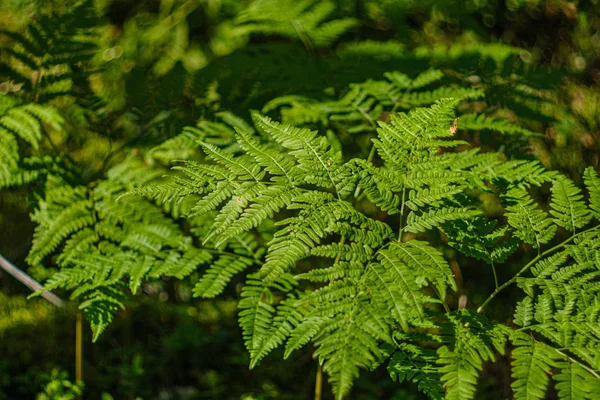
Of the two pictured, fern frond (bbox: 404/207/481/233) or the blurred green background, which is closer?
fern frond (bbox: 404/207/481/233)

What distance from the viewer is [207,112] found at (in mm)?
2529

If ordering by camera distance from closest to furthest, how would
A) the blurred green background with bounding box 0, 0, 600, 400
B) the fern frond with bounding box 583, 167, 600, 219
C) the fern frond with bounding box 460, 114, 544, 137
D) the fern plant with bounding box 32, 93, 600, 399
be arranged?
the fern plant with bounding box 32, 93, 600, 399 → the fern frond with bounding box 583, 167, 600, 219 → the fern frond with bounding box 460, 114, 544, 137 → the blurred green background with bounding box 0, 0, 600, 400

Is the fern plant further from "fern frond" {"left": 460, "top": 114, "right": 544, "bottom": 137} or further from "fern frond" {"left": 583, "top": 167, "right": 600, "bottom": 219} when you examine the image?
"fern frond" {"left": 460, "top": 114, "right": 544, "bottom": 137}

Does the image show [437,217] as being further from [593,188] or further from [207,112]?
[207,112]

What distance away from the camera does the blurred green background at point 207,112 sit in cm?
261

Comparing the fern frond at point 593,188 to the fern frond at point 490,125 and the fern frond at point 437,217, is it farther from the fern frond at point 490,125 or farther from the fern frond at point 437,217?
the fern frond at point 490,125

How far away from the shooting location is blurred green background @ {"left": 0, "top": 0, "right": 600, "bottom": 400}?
261cm

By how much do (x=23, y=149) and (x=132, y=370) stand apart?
1455mm

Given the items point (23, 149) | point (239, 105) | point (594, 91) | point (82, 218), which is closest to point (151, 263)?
point (82, 218)

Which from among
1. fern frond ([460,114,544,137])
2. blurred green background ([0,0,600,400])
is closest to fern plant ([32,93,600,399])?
fern frond ([460,114,544,137])

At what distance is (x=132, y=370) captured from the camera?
2838mm

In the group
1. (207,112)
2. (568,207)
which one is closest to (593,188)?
(568,207)

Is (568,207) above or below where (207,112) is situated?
below

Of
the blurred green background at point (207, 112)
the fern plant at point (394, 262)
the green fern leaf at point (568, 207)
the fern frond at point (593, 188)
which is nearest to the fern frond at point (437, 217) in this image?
the fern plant at point (394, 262)
